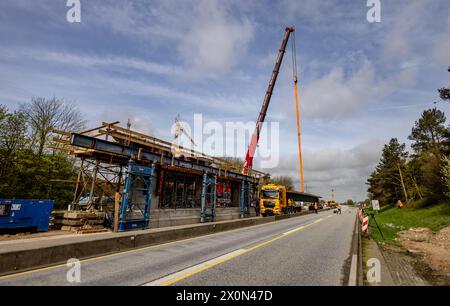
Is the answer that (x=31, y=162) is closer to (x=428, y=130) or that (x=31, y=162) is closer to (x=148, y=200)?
(x=148, y=200)

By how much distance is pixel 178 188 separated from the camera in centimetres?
2464

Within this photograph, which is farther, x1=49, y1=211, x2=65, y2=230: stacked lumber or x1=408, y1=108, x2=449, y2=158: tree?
x1=408, y1=108, x2=449, y2=158: tree

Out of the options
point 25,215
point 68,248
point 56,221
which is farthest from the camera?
point 56,221

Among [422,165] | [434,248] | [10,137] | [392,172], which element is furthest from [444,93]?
[10,137]

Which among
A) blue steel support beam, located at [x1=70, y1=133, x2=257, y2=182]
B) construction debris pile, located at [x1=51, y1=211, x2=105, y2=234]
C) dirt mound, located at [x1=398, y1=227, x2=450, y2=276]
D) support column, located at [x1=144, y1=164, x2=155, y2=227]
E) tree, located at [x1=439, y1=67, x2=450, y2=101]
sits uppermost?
tree, located at [x1=439, y1=67, x2=450, y2=101]

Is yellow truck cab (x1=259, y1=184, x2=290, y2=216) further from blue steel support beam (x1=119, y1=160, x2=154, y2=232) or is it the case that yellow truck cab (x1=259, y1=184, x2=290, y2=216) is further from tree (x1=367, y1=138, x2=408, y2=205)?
tree (x1=367, y1=138, x2=408, y2=205)

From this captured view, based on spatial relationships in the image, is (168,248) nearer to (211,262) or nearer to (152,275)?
(211,262)

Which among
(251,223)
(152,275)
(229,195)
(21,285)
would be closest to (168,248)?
(152,275)

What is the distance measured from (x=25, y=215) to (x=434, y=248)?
23.0m

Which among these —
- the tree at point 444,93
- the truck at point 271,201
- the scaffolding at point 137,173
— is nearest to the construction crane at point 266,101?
the truck at point 271,201

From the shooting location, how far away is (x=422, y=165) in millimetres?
39656

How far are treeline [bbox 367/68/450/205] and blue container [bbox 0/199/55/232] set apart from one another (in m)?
32.3

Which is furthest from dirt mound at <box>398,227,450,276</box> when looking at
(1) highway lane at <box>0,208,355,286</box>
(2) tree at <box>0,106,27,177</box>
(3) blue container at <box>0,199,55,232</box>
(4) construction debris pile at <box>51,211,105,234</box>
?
(2) tree at <box>0,106,27,177</box>

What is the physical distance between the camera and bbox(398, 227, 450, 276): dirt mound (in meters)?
9.30
